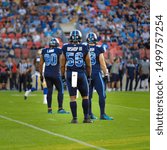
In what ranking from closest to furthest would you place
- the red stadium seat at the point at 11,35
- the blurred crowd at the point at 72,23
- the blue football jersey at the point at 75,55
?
the blue football jersey at the point at 75,55 → the blurred crowd at the point at 72,23 → the red stadium seat at the point at 11,35

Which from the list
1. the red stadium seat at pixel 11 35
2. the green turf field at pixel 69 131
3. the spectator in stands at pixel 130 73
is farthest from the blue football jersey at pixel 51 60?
the red stadium seat at pixel 11 35

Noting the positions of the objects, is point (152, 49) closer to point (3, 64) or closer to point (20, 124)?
point (20, 124)

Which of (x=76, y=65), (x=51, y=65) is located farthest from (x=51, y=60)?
(x=76, y=65)

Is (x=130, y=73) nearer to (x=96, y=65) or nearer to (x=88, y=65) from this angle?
(x=96, y=65)

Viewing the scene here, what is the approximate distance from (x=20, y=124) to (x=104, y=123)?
1941 millimetres

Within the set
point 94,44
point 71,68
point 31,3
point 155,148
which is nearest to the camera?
point 155,148

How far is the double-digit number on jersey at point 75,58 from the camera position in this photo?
15.3 meters

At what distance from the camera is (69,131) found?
1411 centimetres

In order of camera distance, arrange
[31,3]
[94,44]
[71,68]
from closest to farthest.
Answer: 1. [71,68]
2. [94,44]
3. [31,3]

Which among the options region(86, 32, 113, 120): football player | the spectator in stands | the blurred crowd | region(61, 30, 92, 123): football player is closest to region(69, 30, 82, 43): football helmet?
region(61, 30, 92, 123): football player

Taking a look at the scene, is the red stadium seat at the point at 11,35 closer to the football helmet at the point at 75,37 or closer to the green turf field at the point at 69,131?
the green turf field at the point at 69,131

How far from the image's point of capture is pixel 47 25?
128 ft

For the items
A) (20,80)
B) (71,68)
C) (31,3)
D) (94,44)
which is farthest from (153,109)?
(31,3)

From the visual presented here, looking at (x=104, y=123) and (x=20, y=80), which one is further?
(x=20, y=80)
